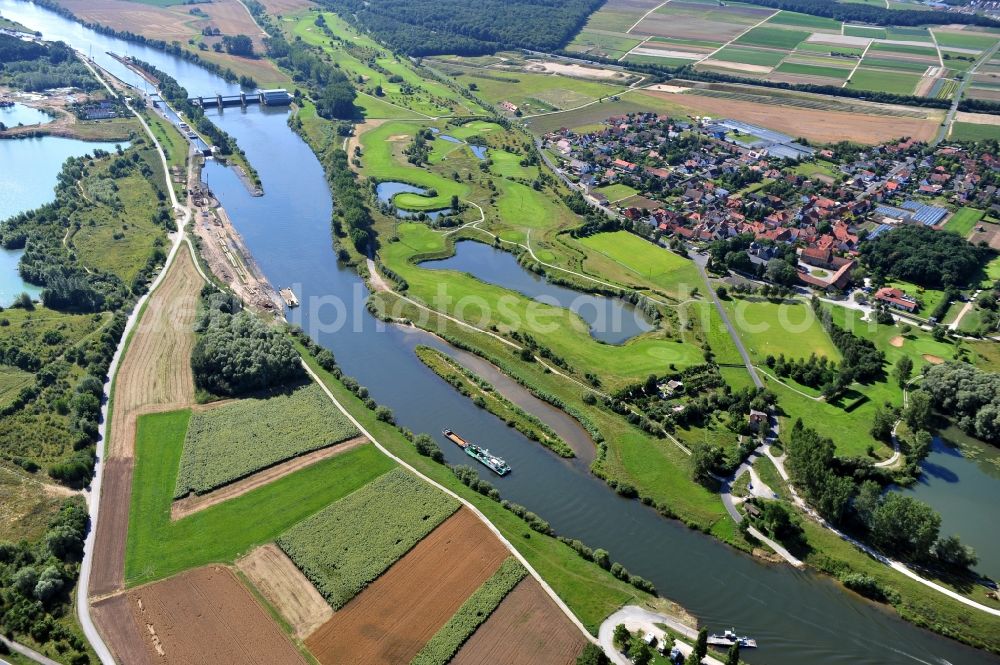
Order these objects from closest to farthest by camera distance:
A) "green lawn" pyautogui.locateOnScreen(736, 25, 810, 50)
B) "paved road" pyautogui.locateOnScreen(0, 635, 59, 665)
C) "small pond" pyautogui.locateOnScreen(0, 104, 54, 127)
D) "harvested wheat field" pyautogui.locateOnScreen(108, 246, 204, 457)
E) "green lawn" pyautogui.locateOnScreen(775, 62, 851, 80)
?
"paved road" pyautogui.locateOnScreen(0, 635, 59, 665) → "harvested wheat field" pyautogui.locateOnScreen(108, 246, 204, 457) → "small pond" pyautogui.locateOnScreen(0, 104, 54, 127) → "green lawn" pyautogui.locateOnScreen(775, 62, 851, 80) → "green lawn" pyautogui.locateOnScreen(736, 25, 810, 50)

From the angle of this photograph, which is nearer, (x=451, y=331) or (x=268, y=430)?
(x=268, y=430)

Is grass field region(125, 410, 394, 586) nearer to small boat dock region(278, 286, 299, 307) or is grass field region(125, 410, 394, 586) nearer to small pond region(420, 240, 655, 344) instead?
small boat dock region(278, 286, 299, 307)

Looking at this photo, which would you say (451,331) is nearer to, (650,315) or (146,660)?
(650,315)

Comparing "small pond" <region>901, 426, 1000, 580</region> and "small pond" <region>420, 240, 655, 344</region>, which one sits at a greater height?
"small pond" <region>420, 240, 655, 344</region>

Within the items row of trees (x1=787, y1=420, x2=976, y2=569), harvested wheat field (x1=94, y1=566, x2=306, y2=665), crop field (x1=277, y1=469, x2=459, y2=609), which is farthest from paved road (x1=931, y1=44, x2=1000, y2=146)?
harvested wheat field (x1=94, y1=566, x2=306, y2=665)

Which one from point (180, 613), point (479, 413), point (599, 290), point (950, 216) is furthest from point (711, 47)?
point (180, 613)

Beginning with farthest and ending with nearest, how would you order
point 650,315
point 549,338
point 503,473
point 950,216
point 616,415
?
point 950,216, point 650,315, point 549,338, point 616,415, point 503,473

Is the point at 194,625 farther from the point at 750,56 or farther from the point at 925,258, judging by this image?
the point at 750,56

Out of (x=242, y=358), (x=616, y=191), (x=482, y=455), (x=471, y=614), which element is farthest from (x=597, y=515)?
(x=616, y=191)
